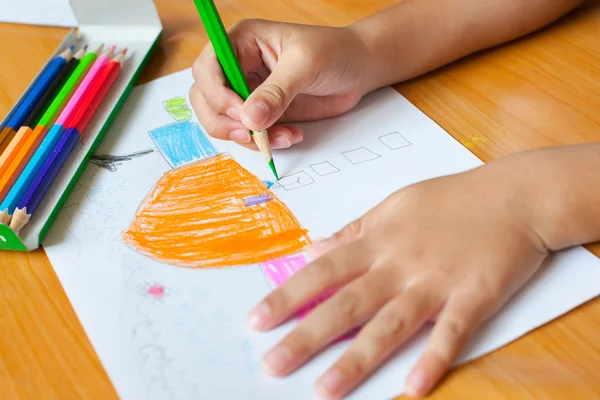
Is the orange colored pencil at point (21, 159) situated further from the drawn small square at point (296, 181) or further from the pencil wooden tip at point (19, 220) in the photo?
the drawn small square at point (296, 181)

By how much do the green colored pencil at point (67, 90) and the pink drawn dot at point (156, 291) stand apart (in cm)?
25

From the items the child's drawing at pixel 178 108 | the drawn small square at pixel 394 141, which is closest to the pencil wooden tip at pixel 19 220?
the child's drawing at pixel 178 108

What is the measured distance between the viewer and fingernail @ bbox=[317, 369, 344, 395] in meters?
0.44

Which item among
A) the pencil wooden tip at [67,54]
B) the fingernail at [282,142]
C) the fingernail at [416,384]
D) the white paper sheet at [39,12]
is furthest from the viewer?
A: the white paper sheet at [39,12]

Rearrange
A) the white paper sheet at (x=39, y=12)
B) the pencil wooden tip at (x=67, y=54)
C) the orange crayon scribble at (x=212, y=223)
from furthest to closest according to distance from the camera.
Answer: the white paper sheet at (x=39, y=12), the pencil wooden tip at (x=67, y=54), the orange crayon scribble at (x=212, y=223)

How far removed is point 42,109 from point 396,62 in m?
0.39

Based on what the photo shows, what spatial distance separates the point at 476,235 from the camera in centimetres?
50

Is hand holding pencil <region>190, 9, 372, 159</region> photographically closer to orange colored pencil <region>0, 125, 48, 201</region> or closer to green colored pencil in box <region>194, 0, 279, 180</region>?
green colored pencil in box <region>194, 0, 279, 180</region>

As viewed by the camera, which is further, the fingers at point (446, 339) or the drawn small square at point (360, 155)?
the drawn small square at point (360, 155)

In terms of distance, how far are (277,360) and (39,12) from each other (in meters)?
0.67

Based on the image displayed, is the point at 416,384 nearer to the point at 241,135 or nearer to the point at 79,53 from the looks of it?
the point at 241,135

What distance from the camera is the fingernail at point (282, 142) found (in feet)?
2.15

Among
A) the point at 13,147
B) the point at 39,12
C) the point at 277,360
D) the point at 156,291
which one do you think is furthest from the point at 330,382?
the point at 39,12

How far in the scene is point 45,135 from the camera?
667 mm
